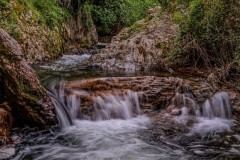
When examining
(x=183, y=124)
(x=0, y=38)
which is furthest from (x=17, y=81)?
(x=183, y=124)

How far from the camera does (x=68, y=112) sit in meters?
5.55

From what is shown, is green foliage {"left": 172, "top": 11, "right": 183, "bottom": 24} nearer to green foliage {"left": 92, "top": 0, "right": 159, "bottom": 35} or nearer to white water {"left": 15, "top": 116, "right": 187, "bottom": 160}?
white water {"left": 15, "top": 116, "right": 187, "bottom": 160}

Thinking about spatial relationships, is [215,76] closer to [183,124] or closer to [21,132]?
[183,124]

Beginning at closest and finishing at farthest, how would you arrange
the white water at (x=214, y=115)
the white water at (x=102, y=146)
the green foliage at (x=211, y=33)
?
1. the white water at (x=102, y=146)
2. the white water at (x=214, y=115)
3. the green foliage at (x=211, y=33)

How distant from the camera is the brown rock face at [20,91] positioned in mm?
4906

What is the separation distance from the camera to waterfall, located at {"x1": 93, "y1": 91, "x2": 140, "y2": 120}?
5.80 metres

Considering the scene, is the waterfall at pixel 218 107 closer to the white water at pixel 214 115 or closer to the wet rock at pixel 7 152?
the white water at pixel 214 115

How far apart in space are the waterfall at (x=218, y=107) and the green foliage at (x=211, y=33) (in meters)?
1.02

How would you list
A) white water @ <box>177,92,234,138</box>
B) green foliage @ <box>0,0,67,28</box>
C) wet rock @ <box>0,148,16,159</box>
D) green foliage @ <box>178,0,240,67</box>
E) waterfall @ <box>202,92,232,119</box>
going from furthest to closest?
green foliage @ <box>0,0,67,28</box> < green foliage @ <box>178,0,240,67</box> < waterfall @ <box>202,92,232,119</box> < white water @ <box>177,92,234,138</box> < wet rock @ <box>0,148,16,159</box>

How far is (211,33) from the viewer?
722 centimetres

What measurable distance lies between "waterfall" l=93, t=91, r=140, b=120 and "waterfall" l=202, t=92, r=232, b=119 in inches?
49.6

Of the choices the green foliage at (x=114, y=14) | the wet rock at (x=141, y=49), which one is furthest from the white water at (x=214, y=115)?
the green foliage at (x=114, y=14)

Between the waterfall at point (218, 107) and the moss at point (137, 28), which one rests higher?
the moss at point (137, 28)

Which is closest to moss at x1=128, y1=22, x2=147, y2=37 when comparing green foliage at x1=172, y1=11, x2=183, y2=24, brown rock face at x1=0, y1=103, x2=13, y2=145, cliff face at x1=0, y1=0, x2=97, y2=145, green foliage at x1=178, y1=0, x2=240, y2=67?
green foliage at x1=172, y1=11, x2=183, y2=24
